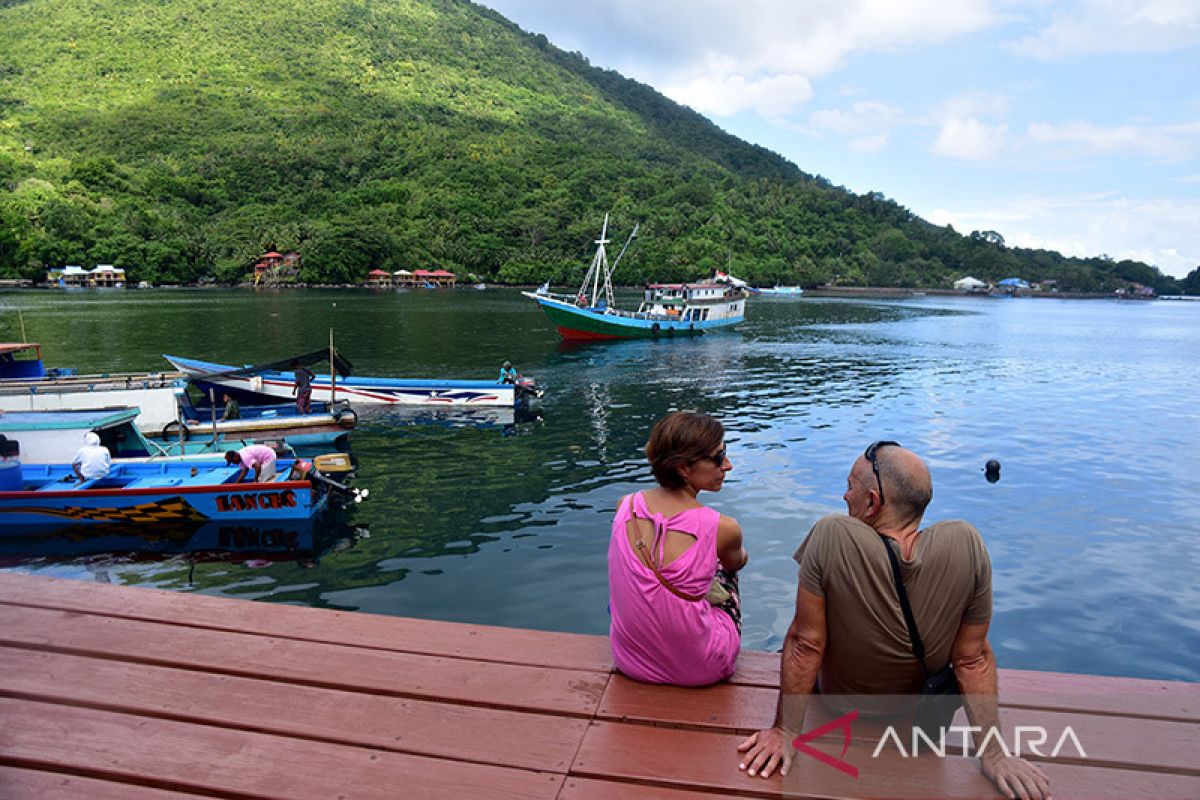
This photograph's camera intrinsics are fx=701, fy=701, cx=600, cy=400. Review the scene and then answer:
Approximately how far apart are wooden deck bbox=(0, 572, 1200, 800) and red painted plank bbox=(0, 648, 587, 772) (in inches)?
0.4

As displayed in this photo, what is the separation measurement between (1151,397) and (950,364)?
38.1ft

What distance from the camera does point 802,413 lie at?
87.7ft

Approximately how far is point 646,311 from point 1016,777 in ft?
193

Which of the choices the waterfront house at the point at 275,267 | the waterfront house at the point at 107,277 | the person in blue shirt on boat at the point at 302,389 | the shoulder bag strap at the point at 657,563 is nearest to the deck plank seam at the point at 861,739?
the shoulder bag strap at the point at 657,563

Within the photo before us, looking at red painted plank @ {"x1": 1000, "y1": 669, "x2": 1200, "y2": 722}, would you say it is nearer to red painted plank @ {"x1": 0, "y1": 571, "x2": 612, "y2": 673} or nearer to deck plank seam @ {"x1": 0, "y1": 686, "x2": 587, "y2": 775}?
red painted plank @ {"x1": 0, "y1": 571, "x2": 612, "y2": 673}

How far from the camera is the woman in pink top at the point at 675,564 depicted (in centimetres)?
363

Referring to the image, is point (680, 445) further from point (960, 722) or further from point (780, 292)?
point (780, 292)

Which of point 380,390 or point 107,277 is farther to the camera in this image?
point 107,277

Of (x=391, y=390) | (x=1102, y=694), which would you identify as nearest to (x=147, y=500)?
(x=391, y=390)

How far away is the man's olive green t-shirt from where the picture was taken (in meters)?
2.83

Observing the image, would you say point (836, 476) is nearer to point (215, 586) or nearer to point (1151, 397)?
point (215, 586)

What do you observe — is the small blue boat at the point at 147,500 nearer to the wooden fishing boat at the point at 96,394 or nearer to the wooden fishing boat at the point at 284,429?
the wooden fishing boat at the point at 284,429

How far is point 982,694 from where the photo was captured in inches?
115

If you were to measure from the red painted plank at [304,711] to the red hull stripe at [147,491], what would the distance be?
9425 millimetres
